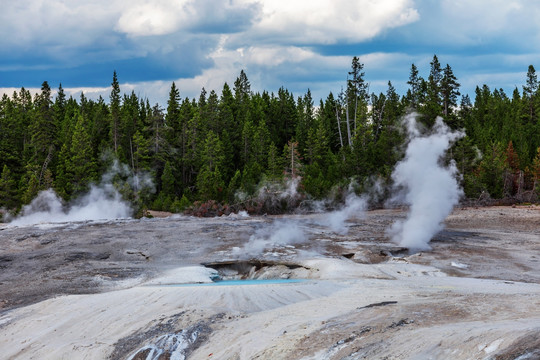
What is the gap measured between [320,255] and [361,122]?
43840 mm

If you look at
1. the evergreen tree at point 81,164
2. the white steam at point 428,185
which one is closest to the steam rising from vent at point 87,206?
the evergreen tree at point 81,164

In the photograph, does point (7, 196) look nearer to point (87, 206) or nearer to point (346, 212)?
point (87, 206)

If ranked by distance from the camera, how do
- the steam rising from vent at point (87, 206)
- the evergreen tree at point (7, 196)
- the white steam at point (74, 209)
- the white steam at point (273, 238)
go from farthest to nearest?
the evergreen tree at point (7, 196) → the white steam at point (74, 209) → the steam rising from vent at point (87, 206) → the white steam at point (273, 238)

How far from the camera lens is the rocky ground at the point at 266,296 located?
8703 millimetres

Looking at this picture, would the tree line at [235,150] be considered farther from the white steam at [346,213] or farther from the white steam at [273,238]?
the white steam at [273,238]

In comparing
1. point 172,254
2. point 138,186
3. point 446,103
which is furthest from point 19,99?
point 172,254

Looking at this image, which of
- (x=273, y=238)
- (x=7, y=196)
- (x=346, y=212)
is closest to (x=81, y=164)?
(x=7, y=196)

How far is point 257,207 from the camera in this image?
4138 centimetres

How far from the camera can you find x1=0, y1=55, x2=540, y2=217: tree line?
45.9m

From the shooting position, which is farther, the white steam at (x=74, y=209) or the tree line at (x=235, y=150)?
the tree line at (x=235, y=150)

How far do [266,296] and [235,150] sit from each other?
50207 mm

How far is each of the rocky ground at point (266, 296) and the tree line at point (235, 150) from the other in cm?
1988

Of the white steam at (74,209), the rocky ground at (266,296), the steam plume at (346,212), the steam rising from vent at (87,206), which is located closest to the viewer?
the rocky ground at (266,296)

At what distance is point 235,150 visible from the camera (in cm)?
6247
